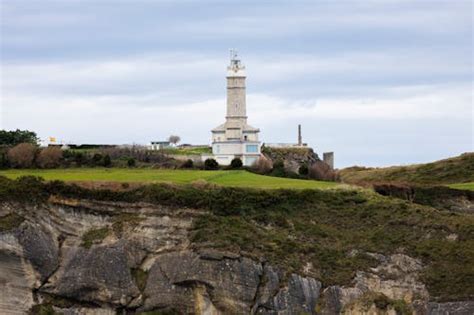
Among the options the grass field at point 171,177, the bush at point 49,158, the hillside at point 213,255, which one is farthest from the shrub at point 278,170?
the hillside at point 213,255

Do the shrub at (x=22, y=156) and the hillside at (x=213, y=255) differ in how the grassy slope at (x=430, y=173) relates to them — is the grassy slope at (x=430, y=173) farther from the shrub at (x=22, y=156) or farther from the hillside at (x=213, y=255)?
the hillside at (x=213, y=255)

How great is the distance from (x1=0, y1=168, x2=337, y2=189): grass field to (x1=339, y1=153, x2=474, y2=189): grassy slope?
742 inches

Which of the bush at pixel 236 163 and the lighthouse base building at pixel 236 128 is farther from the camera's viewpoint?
the lighthouse base building at pixel 236 128

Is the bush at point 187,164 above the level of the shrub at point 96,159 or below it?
below

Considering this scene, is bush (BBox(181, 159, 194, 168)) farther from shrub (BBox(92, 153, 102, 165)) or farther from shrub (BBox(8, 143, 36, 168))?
shrub (BBox(8, 143, 36, 168))

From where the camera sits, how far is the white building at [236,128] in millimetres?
85125

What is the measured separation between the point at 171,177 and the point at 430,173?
98.4 feet

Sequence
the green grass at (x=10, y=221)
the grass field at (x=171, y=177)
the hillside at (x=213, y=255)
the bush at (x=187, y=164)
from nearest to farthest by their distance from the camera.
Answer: the hillside at (x=213, y=255), the green grass at (x=10, y=221), the grass field at (x=171, y=177), the bush at (x=187, y=164)

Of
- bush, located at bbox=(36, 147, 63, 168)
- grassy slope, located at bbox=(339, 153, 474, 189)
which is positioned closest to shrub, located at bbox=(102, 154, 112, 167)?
bush, located at bbox=(36, 147, 63, 168)

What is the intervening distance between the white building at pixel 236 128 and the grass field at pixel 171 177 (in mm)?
11806

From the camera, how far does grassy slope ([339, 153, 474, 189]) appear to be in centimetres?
8924

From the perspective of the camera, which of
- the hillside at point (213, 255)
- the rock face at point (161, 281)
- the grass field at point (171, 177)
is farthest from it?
the grass field at point (171, 177)

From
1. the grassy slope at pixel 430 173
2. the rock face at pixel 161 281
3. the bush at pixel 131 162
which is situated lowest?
the rock face at pixel 161 281

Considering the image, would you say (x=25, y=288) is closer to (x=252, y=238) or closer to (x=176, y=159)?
(x=252, y=238)
